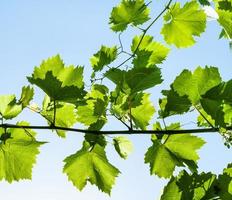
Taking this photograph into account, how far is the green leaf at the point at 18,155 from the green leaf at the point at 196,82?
0.69 meters

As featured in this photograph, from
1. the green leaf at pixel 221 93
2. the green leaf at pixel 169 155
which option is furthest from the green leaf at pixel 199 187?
the green leaf at pixel 221 93

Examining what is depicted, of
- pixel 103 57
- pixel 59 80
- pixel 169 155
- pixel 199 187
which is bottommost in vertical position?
pixel 199 187

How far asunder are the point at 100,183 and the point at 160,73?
65 centimetres

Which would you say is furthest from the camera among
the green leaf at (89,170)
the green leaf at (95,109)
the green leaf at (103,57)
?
the green leaf at (103,57)

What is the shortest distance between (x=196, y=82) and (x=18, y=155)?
890 mm

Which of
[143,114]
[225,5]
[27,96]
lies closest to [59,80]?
[27,96]

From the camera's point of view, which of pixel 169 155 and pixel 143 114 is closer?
pixel 169 155

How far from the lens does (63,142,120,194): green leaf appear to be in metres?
1.98

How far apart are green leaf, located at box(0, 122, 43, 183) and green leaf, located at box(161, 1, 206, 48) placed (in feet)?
3.47

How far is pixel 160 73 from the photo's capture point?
69.3 inches

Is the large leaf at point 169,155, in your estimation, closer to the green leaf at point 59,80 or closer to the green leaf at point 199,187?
the green leaf at point 199,187

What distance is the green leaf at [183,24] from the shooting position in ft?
7.77

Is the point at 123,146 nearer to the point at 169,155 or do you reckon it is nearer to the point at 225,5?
the point at 169,155

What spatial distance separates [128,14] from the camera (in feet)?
7.60
